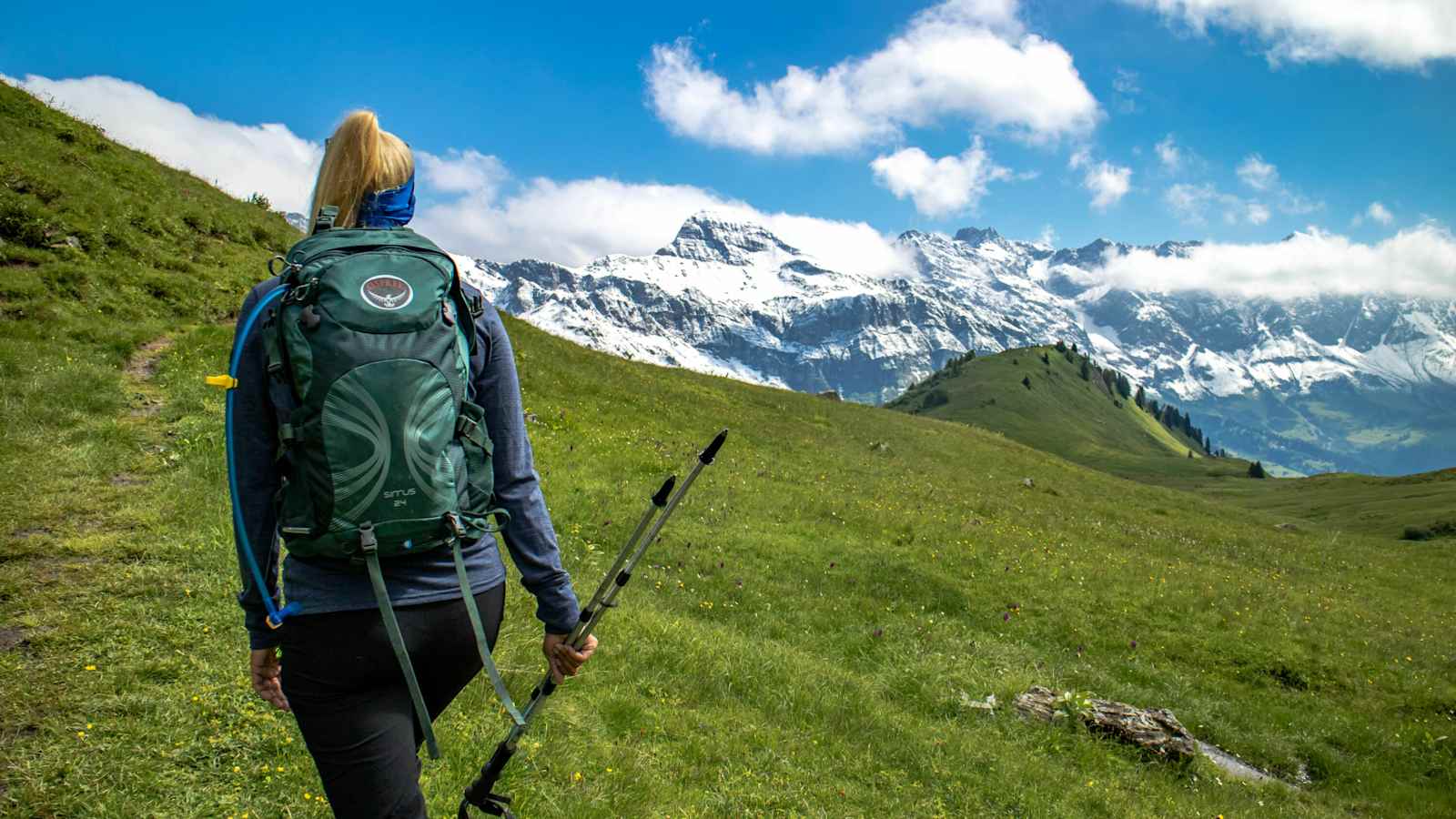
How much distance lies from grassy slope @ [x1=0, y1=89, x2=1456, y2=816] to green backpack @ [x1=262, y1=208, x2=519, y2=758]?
4.76 meters

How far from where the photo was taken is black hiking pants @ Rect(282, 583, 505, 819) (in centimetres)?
336

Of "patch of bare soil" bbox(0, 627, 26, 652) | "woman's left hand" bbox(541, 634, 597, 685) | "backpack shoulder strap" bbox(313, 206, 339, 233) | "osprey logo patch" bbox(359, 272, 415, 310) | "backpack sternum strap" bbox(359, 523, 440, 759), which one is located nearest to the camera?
"backpack sternum strap" bbox(359, 523, 440, 759)

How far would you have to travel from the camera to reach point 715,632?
14281mm

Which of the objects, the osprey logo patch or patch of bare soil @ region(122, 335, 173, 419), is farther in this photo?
patch of bare soil @ region(122, 335, 173, 419)

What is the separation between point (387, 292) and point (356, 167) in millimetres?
799

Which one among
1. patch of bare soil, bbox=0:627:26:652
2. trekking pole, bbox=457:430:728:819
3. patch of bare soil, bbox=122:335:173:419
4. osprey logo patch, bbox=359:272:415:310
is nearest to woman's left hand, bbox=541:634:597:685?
trekking pole, bbox=457:430:728:819

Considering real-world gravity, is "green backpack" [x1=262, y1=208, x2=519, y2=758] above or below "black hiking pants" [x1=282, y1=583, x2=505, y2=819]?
above

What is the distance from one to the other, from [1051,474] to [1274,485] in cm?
10950

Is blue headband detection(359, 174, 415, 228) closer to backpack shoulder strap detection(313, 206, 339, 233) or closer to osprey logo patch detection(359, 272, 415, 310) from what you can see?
backpack shoulder strap detection(313, 206, 339, 233)

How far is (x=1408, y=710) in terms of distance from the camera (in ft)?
59.6

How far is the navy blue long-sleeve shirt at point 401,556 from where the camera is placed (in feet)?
11.2

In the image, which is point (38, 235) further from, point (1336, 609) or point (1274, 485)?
point (1274, 485)

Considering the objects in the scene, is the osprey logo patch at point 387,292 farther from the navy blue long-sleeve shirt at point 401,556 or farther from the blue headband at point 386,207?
the blue headband at point 386,207

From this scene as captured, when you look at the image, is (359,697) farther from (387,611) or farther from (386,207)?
(386,207)
